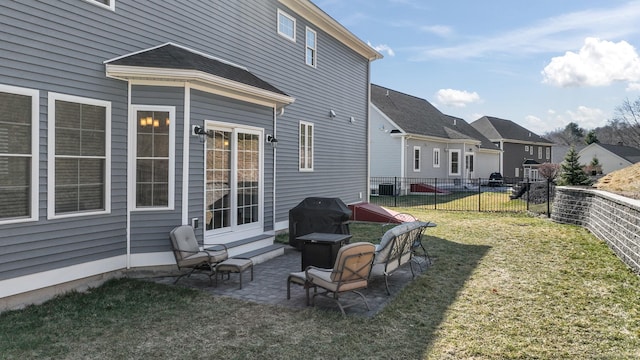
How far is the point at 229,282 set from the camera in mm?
7035

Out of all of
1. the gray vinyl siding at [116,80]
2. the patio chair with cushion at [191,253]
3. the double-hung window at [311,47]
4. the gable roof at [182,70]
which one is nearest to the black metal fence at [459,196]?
the double-hung window at [311,47]

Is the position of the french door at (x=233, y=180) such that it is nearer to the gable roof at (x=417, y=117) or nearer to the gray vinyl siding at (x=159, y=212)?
the gray vinyl siding at (x=159, y=212)

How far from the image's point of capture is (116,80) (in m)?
6.75

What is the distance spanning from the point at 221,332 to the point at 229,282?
2180mm

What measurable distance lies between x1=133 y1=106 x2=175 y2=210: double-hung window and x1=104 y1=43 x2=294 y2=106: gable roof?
1.99 feet

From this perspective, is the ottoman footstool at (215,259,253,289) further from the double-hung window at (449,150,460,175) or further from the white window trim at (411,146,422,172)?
the double-hung window at (449,150,460,175)

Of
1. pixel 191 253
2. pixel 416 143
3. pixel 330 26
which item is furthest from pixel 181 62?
pixel 416 143

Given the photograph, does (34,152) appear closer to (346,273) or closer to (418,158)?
(346,273)

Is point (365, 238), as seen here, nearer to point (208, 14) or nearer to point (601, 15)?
point (208, 14)

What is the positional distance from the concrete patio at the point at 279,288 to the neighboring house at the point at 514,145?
3614cm

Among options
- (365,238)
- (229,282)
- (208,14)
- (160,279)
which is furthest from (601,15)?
(160,279)

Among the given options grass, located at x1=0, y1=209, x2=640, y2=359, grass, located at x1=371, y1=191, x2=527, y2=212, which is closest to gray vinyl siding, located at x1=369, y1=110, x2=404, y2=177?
grass, located at x1=371, y1=191, x2=527, y2=212

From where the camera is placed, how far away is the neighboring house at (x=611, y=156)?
49.2 m

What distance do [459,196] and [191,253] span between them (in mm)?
20372
